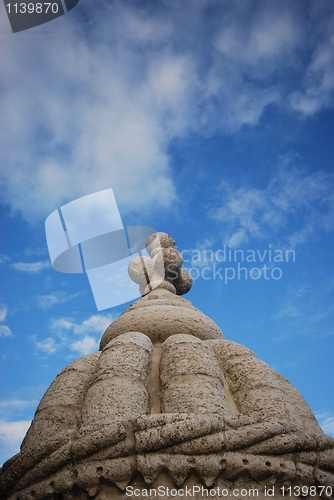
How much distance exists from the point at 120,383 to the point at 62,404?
54cm

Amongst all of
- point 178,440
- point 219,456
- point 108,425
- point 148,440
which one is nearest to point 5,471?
point 108,425

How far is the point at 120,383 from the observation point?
265 centimetres

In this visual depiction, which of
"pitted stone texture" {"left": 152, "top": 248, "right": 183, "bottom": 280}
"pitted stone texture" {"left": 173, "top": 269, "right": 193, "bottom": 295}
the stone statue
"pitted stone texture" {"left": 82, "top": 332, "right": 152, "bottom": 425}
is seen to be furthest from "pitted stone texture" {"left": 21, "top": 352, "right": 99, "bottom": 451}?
"pitted stone texture" {"left": 173, "top": 269, "right": 193, "bottom": 295}

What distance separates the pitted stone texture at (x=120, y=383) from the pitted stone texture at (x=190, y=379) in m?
0.17

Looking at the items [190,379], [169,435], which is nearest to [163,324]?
[190,379]

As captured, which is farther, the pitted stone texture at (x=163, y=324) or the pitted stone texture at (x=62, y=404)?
the pitted stone texture at (x=163, y=324)

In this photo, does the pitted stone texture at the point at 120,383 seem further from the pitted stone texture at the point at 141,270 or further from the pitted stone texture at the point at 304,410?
the pitted stone texture at the point at 141,270

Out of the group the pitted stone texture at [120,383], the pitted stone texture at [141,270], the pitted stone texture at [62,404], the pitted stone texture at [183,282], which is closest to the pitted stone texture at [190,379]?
the pitted stone texture at [120,383]

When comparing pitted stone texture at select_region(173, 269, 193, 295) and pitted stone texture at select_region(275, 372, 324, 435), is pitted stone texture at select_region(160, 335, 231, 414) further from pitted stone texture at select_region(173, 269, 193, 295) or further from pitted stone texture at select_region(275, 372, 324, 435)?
pitted stone texture at select_region(173, 269, 193, 295)

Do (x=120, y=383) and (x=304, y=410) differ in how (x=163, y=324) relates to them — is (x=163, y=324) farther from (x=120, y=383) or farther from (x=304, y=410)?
(x=304, y=410)

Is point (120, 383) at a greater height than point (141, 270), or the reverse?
point (141, 270)

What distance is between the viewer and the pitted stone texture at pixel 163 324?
3.68 meters

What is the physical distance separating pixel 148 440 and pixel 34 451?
732mm

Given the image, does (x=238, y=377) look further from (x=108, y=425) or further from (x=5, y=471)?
(x=5, y=471)
